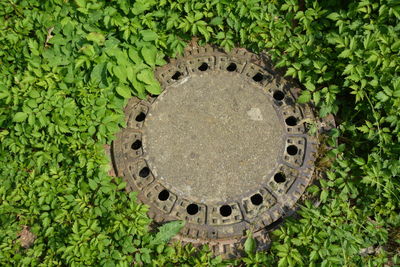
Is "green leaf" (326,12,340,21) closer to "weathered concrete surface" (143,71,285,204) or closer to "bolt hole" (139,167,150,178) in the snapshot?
"weathered concrete surface" (143,71,285,204)

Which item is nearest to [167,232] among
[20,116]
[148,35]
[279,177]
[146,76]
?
[279,177]

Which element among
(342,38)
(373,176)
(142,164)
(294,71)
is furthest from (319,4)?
(142,164)

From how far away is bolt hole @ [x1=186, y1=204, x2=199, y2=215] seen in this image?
274 cm

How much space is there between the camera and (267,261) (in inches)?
95.5

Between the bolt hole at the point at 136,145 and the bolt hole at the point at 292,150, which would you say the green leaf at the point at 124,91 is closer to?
the bolt hole at the point at 136,145

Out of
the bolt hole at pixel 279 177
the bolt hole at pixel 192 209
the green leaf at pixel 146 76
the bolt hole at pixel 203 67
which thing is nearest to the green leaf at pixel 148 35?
the green leaf at pixel 146 76

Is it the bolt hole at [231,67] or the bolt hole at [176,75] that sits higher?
the bolt hole at [231,67]

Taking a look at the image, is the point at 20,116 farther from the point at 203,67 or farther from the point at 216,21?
the point at 216,21

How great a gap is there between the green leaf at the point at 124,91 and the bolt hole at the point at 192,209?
3.50 feet

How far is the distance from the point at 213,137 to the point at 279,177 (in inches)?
25.4

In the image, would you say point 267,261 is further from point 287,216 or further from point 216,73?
point 216,73

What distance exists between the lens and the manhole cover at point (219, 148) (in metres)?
2.67

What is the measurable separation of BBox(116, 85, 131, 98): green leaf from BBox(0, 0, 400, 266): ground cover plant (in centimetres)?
2

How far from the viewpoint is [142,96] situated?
2.98 m
